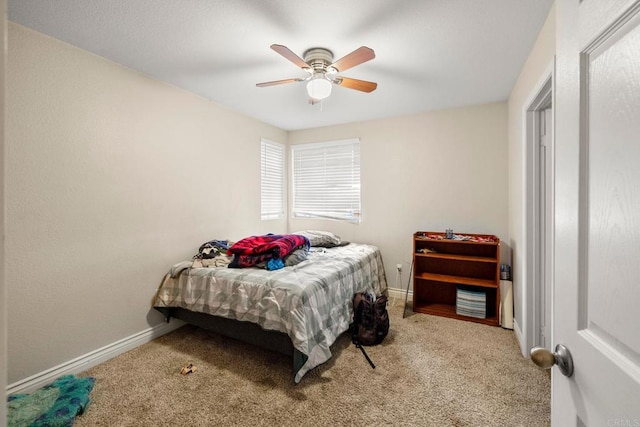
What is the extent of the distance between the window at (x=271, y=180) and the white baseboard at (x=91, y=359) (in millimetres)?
1830

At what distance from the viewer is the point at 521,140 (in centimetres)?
236

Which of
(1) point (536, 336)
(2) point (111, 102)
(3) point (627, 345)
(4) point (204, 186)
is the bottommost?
(1) point (536, 336)

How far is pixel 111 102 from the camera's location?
2270 mm

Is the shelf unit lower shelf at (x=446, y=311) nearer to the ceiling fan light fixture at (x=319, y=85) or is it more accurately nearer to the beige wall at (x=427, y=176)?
the beige wall at (x=427, y=176)

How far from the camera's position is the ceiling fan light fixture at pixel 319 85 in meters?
2.12

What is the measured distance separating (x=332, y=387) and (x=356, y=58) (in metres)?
2.22

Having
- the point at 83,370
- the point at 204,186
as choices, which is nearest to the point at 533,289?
the point at 204,186

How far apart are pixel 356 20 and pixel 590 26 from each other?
4.78 feet

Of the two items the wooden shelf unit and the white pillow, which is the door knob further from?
the white pillow

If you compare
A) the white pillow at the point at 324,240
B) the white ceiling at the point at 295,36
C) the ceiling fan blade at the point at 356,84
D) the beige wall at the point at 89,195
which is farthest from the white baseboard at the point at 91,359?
the ceiling fan blade at the point at 356,84

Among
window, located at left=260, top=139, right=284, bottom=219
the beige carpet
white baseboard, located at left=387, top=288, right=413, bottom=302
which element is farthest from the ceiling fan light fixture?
white baseboard, located at left=387, top=288, right=413, bottom=302

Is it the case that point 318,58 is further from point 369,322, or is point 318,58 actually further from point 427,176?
point 369,322

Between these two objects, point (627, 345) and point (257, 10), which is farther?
point (257, 10)

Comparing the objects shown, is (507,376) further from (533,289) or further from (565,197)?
(565,197)
